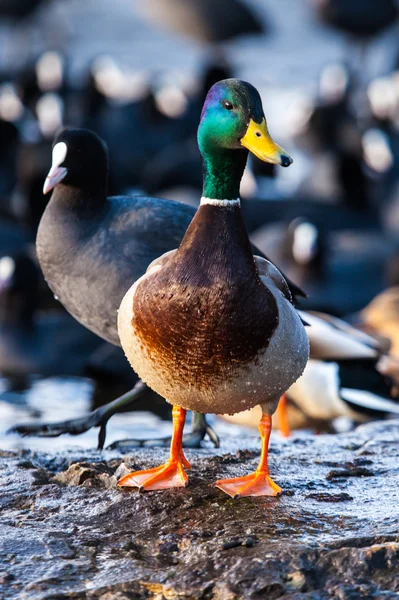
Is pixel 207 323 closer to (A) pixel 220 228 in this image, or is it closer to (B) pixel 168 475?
(A) pixel 220 228

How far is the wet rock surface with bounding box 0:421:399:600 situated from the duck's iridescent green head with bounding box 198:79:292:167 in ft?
4.64

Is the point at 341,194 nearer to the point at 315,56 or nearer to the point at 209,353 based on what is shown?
the point at 315,56

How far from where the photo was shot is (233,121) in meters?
4.17

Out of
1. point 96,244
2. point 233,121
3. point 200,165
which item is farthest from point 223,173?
point 200,165

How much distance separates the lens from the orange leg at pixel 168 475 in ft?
14.5

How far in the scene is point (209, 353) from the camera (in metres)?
4.14

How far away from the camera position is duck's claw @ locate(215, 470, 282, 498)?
4.30m

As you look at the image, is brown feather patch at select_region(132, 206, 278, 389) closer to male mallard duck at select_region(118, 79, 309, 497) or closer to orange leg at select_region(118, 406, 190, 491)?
male mallard duck at select_region(118, 79, 309, 497)

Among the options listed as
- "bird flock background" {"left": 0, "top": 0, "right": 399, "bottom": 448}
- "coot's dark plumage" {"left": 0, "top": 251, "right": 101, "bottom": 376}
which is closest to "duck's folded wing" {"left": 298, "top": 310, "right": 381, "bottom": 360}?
"bird flock background" {"left": 0, "top": 0, "right": 399, "bottom": 448}

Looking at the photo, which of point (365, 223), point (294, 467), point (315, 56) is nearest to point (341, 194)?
point (365, 223)

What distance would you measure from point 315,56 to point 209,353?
21094 mm

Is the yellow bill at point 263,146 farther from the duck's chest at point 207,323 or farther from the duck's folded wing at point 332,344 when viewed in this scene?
the duck's folded wing at point 332,344

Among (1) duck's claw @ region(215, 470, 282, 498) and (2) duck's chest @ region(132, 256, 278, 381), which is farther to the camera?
(1) duck's claw @ region(215, 470, 282, 498)

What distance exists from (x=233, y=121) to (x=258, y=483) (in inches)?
58.5
